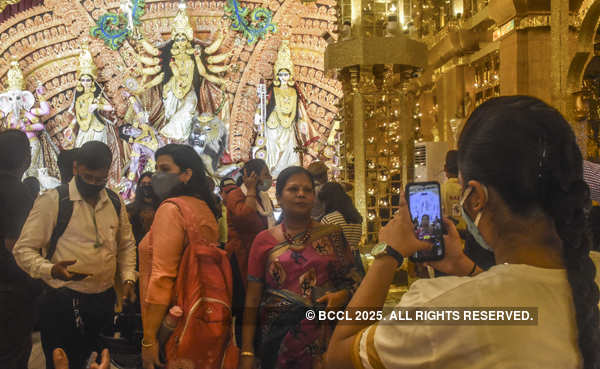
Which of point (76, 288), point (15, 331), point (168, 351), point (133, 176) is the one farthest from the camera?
point (133, 176)

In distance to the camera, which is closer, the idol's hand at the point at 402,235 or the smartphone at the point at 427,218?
the idol's hand at the point at 402,235

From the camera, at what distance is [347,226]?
3193 mm

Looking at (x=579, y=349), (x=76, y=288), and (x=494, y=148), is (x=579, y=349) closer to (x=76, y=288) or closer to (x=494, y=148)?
(x=494, y=148)

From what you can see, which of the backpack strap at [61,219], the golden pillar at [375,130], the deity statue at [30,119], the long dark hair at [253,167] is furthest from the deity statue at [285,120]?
the backpack strap at [61,219]

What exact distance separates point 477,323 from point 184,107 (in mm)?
13580

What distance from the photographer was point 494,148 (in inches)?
35.5

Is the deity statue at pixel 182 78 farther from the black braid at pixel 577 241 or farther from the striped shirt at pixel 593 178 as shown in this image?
the black braid at pixel 577 241

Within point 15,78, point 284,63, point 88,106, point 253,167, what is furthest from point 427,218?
point 15,78

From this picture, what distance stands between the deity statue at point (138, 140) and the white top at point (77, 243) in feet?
37.4

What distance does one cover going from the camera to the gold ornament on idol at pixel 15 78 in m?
13.6

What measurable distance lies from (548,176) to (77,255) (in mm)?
2305

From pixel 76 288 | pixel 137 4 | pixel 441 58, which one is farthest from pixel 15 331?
pixel 137 4

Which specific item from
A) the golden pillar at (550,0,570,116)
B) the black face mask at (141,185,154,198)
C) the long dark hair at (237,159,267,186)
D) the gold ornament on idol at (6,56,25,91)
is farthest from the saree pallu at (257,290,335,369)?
the gold ornament on idol at (6,56,25,91)

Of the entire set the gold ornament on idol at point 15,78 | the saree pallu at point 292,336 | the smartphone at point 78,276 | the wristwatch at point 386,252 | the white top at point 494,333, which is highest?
the gold ornament on idol at point 15,78
